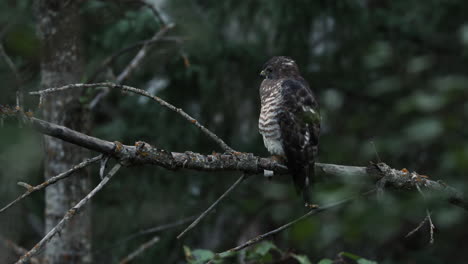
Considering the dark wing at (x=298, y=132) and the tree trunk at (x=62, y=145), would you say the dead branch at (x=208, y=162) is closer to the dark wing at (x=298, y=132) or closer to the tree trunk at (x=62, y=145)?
the dark wing at (x=298, y=132)

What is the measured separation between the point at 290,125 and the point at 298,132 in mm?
85

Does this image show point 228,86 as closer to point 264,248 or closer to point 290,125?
point 290,125

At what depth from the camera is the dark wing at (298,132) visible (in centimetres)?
336

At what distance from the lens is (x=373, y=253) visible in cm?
604

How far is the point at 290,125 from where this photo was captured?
3.78 meters

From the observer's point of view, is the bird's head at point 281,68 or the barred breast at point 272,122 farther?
the bird's head at point 281,68

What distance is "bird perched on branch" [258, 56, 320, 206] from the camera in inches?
138

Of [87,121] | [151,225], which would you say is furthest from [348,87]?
[87,121]

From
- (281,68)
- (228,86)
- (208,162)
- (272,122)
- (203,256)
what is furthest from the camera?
(228,86)

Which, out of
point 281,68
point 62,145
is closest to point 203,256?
point 62,145

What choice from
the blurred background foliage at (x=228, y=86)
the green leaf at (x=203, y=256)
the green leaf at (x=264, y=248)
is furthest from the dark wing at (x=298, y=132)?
the blurred background foliage at (x=228, y=86)

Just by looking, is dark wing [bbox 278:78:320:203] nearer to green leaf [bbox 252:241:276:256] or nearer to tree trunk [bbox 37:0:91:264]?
green leaf [bbox 252:241:276:256]

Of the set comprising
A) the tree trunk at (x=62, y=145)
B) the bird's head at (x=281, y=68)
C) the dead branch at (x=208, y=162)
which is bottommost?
the dead branch at (x=208, y=162)

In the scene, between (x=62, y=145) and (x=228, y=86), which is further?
(x=228, y=86)
